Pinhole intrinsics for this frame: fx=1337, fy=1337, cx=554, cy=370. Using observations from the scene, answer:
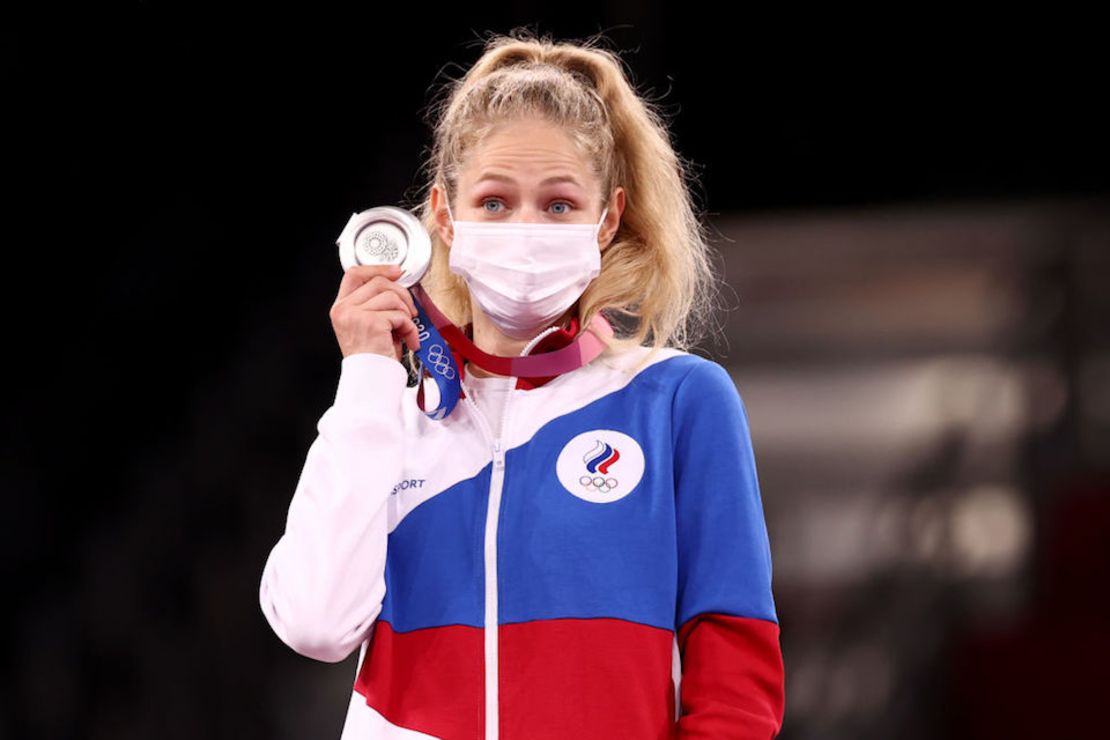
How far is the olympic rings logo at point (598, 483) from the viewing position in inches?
50.3

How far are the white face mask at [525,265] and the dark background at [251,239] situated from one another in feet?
4.57

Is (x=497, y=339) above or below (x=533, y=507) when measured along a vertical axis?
above

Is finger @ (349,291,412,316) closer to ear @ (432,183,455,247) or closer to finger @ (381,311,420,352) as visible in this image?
finger @ (381,311,420,352)

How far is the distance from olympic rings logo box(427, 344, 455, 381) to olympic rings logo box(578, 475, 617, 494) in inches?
7.0

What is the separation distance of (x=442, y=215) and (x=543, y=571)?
0.43m

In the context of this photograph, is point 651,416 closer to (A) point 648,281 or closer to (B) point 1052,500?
(A) point 648,281

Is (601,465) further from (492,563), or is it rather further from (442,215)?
(442,215)

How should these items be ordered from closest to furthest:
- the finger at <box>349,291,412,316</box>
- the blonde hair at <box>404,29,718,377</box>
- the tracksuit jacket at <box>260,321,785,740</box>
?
the tracksuit jacket at <box>260,321,785,740</box> → the finger at <box>349,291,412,316</box> → the blonde hair at <box>404,29,718,377</box>

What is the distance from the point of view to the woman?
1.21m

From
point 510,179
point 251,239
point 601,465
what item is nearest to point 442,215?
point 510,179

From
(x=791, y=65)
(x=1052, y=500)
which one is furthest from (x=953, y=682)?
(x=791, y=65)

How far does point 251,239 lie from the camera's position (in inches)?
110

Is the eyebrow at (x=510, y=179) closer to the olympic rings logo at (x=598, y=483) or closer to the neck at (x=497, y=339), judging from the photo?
the neck at (x=497, y=339)

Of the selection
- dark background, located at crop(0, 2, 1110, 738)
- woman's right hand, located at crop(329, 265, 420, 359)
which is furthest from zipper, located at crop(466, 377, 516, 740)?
dark background, located at crop(0, 2, 1110, 738)
